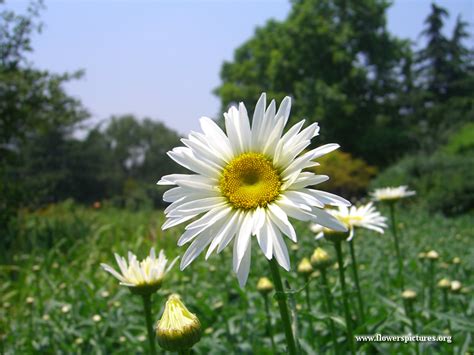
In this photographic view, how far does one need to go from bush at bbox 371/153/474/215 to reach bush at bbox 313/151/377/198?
3100mm

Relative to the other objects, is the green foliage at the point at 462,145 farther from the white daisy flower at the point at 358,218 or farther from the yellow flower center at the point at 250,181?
the yellow flower center at the point at 250,181

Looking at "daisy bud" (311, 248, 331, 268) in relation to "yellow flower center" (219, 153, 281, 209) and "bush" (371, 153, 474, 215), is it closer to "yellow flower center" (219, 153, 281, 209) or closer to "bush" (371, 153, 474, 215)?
"yellow flower center" (219, 153, 281, 209)

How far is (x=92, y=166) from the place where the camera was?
1229 inches

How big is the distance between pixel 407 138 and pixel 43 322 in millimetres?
22528

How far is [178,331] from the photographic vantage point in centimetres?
114

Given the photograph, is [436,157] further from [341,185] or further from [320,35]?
[320,35]

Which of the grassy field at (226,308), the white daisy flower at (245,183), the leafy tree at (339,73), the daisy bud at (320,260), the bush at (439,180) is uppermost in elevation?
the leafy tree at (339,73)

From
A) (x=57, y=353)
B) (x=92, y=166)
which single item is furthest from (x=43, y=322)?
(x=92, y=166)

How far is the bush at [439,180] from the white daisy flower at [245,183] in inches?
394

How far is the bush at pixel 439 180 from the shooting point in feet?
34.0

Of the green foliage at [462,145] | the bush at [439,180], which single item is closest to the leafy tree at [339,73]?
the green foliage at [462,145]

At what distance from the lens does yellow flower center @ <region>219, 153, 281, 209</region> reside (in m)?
1.15

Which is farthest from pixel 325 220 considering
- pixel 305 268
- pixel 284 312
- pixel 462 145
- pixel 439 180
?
pixel 462 145

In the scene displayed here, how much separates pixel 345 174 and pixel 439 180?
5.96m
